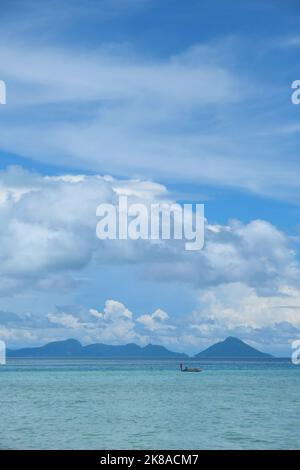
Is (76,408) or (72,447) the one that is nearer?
(72,447)

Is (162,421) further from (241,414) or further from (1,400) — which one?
(1,400)

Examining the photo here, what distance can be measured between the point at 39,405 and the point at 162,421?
57.9 feet

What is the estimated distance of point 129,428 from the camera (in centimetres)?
4991

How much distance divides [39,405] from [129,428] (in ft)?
63.8

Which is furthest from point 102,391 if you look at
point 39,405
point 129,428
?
point 129,428

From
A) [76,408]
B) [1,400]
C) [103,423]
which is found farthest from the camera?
[1,400]

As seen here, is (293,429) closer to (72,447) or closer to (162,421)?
(162,421)
